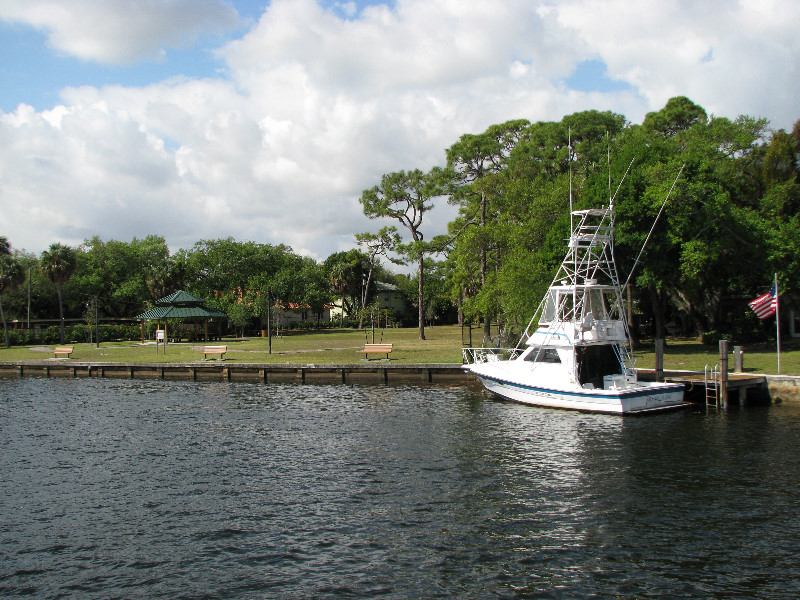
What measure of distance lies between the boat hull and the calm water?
58 cm

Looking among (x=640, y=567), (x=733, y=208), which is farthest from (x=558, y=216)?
(x=640, y=567)

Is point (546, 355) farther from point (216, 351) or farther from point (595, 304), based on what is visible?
point (216, 351)

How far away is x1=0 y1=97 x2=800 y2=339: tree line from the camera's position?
35.7 metres

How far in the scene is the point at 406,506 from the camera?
46.3 feet

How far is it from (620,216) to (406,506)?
27.3m

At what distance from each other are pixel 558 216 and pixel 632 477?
89.9 ft

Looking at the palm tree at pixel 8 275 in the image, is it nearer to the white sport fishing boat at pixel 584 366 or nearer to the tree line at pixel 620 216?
the tree line at pixel 620 216

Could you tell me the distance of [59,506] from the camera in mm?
14672

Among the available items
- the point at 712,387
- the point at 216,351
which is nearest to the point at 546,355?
the point at 712,387

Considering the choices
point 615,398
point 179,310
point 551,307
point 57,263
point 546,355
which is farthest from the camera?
point 57,263

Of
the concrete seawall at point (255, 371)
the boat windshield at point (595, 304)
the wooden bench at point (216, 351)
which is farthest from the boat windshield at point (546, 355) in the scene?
the wooden bench at point (216, 351)

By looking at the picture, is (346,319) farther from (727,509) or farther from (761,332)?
(727,509)

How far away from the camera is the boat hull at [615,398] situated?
2367 centimetres

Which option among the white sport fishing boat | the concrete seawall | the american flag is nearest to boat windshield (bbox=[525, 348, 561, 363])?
the white sport fishing boat
